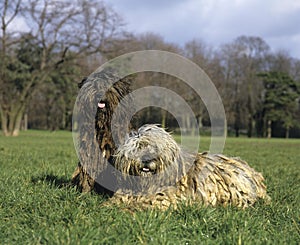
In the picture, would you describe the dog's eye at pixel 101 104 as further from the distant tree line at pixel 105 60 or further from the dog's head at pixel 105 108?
the distant tree line at pixel 105 60

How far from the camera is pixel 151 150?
16.7 ft

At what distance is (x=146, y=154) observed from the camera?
506 centimetres

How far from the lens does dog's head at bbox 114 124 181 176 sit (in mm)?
5074

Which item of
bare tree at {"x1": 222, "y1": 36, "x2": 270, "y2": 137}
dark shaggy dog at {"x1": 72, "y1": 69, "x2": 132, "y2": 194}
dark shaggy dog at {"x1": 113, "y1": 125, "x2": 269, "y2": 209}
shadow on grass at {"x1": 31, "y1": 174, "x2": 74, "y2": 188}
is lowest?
shadow on grass at {"x1": 31, "y1": 174, "x2": 74, "y2": 188}

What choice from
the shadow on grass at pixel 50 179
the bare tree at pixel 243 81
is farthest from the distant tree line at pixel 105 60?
the shadow on grass at pixel 50 179

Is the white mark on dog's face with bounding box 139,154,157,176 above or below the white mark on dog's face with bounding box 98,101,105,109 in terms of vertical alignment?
below

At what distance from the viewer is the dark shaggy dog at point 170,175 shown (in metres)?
5.11

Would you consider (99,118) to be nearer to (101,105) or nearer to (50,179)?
(101,105)

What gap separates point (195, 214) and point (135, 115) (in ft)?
5.40

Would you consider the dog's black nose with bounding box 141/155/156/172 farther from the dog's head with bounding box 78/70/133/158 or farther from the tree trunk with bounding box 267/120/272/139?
the tree trunk with bounding box 267/120/272/139

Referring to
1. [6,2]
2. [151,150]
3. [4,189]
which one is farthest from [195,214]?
[6,2]

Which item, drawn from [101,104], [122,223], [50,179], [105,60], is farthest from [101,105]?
[105,60]

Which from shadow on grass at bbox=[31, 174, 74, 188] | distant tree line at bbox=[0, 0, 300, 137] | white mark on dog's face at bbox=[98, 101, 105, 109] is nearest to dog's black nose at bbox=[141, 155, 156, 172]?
white mark on dog's face at bbox=[98, 101, 105, 109]

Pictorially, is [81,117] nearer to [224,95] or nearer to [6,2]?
[6,2]
